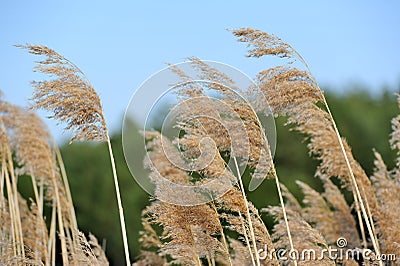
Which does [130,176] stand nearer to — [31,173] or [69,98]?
[31,173]

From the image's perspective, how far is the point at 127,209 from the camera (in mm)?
17219

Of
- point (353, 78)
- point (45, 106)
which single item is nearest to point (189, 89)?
point (45, 106)

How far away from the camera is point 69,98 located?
357 cm

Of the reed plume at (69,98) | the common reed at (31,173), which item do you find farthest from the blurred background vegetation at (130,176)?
the reed plume at (69,98)

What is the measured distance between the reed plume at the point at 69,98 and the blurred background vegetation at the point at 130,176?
1149 cm

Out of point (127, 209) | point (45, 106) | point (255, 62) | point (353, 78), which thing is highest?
point (353, 78)

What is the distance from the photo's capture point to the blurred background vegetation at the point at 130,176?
1654cm

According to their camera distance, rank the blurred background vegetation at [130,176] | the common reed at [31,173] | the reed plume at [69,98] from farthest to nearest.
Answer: the blurred background vegetation at [130,176], the common reed at [31,173], the reed plume at [69,98]

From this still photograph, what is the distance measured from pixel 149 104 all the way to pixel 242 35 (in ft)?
2.68

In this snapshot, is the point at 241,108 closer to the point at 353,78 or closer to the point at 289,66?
the point at 289,66

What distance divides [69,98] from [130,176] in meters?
15.4

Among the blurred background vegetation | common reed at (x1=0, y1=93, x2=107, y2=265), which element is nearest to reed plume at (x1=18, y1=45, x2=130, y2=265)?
common reed at (x1=0, y1=93, x2=107, y2=265)

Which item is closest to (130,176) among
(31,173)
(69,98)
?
(31,173)

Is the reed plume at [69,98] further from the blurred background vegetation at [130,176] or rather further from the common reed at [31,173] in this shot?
the blurred background vegetation at [130,176]
